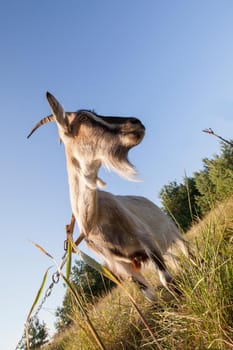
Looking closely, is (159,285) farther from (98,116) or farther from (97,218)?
(98,116)

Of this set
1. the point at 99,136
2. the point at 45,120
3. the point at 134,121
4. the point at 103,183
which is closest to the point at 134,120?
the point at 134,121

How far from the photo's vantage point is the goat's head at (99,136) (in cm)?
348

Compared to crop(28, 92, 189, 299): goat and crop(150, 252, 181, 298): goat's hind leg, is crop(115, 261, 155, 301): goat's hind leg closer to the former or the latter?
crop(28, 92, 189, 299): goat

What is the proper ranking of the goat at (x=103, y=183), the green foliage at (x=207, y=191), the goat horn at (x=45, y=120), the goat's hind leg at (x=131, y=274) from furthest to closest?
1. the goat horn at (x=45, y=120)
2. the goat's hind leg at (x=131, y=274)
3. the goat at (x=103, y=183)
4. the green foliage at (x=207, y=191)

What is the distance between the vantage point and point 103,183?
3891 mm

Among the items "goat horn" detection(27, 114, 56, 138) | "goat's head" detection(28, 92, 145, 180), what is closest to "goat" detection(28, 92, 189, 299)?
"goat's head" detection(28, 92, 145, 180)

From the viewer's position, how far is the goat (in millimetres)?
3545

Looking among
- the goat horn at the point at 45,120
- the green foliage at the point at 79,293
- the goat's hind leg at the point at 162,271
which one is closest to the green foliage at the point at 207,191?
the goat's hind leg at the point at 162,271

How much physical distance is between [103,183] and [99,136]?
604mm

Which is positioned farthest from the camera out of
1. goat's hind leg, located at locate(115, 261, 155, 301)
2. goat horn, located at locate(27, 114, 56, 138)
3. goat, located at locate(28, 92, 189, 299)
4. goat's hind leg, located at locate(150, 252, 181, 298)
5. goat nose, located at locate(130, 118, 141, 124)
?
goat horn, located at locate(27, 114, 56, 138)

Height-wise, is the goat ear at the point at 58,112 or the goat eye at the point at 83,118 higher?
the goat ear at the point at 58,112

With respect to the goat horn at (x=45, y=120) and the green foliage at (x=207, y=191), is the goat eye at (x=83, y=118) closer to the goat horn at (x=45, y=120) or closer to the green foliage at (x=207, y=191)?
the goat horn at (x=45, y=120)

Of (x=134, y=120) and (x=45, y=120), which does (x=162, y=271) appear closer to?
(x=134, y=120)

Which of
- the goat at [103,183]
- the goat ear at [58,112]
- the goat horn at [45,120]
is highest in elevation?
the goat horn at [45,120]
